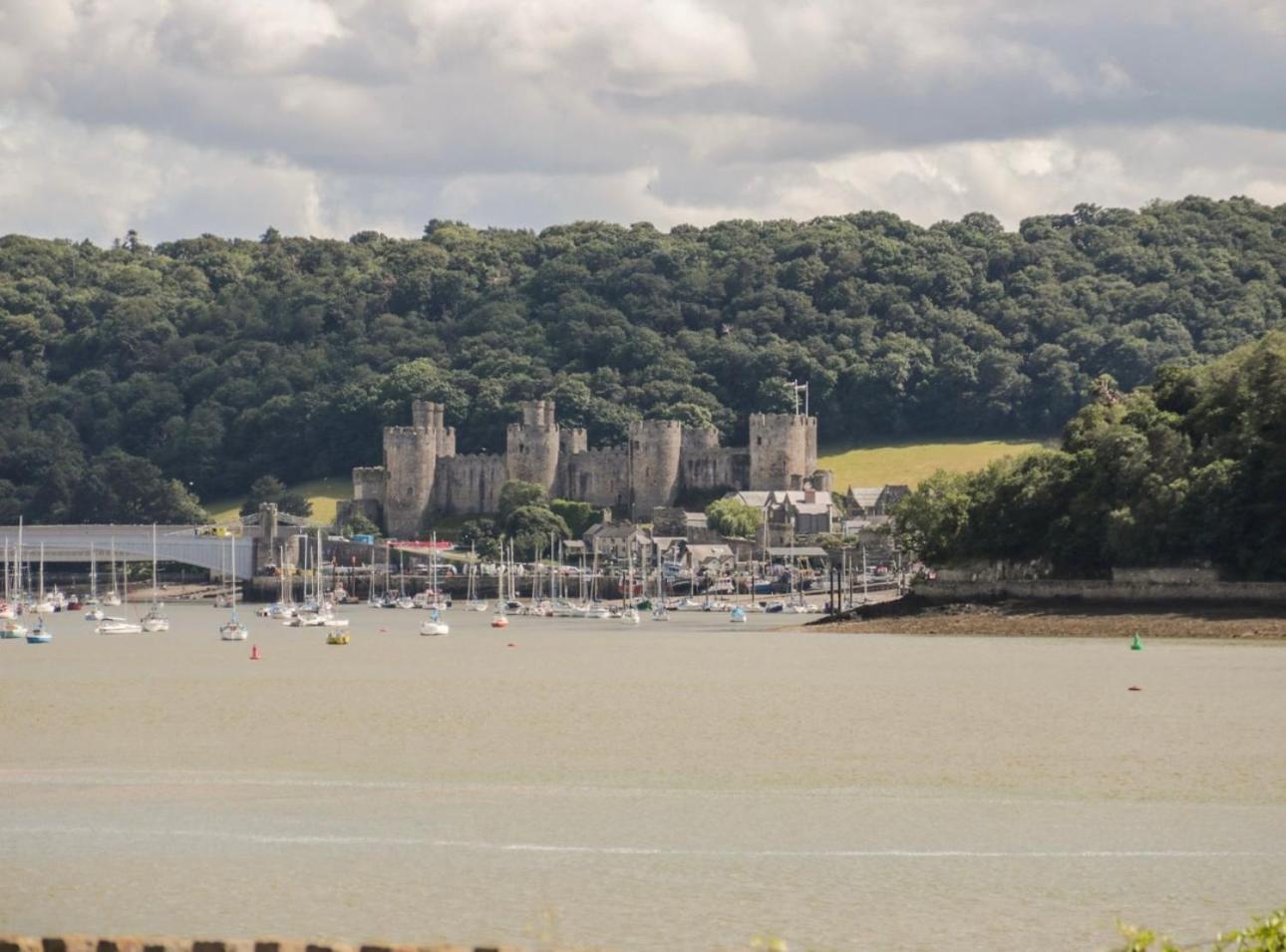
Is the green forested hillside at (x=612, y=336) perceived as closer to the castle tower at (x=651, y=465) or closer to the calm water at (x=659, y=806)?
the castle tower at (x=651, y=465)

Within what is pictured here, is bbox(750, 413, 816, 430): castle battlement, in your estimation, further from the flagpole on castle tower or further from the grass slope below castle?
the flagpole on castle tower

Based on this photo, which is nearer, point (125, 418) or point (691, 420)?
point (691, 420)

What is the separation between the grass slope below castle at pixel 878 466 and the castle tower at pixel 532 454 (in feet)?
40.1

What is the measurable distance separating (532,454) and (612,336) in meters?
24.9

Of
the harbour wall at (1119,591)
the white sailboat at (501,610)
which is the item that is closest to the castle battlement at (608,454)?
the white sailboat at (501,610)

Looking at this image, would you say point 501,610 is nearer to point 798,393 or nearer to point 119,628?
point 119,628

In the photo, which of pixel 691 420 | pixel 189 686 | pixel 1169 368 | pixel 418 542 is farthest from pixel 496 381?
pixel 189 686

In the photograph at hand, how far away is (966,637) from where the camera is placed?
60938mm

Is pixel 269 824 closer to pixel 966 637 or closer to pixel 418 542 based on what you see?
pixel 966 637

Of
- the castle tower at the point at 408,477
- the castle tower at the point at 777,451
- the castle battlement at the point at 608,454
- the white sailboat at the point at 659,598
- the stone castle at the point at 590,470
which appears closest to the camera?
the white sailboat at the point at 659,598

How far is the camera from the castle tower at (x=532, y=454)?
398 feet

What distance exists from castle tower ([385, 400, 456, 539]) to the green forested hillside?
44.7 feet

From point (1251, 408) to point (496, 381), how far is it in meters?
80.5

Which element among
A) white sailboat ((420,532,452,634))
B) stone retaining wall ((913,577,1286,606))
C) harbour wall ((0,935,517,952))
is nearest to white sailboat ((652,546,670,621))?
white sailboat ((420,532,452,634))
